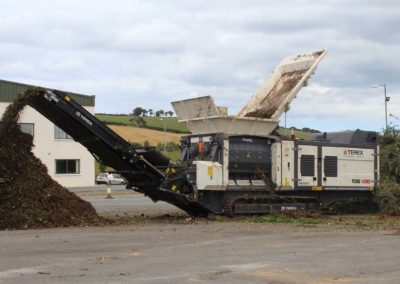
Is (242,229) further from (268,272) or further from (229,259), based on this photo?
(268,272)

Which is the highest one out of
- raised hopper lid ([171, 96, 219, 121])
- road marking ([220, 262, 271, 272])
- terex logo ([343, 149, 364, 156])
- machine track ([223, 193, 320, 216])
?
raised hopper lid ([171, 96, 219, 121])

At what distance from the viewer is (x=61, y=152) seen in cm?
5353

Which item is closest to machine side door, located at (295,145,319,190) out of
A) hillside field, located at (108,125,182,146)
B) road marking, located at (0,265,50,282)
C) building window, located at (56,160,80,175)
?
road marking, located at (0,265,50,282)

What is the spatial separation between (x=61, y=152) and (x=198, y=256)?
148 ft

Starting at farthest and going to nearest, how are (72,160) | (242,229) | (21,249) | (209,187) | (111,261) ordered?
(72,160) → (209,187) → (242,229) → (21,249) → (111,261)

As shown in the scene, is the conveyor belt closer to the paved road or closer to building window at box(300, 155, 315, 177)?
the paved road

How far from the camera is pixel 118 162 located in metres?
16.6

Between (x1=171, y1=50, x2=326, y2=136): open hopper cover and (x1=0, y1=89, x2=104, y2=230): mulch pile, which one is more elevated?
(x1=171, y1=50, x2=326, y2=136): open hopper cover

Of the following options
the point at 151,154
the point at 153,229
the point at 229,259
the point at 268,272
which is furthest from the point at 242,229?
the point at 268,272

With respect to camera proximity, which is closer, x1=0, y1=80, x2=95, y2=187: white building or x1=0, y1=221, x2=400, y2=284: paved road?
x1=0, y1=221, x2=400, y2=284: paved road

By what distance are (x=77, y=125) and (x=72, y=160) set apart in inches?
1574

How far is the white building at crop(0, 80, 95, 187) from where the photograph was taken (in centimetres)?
5209

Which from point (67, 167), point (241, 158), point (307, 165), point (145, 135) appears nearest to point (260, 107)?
point (307, 165)

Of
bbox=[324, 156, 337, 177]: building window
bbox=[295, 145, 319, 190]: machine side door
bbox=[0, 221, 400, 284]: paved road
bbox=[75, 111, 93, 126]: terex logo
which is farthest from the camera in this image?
bbox=[324, 156, 337, 177]: building window
